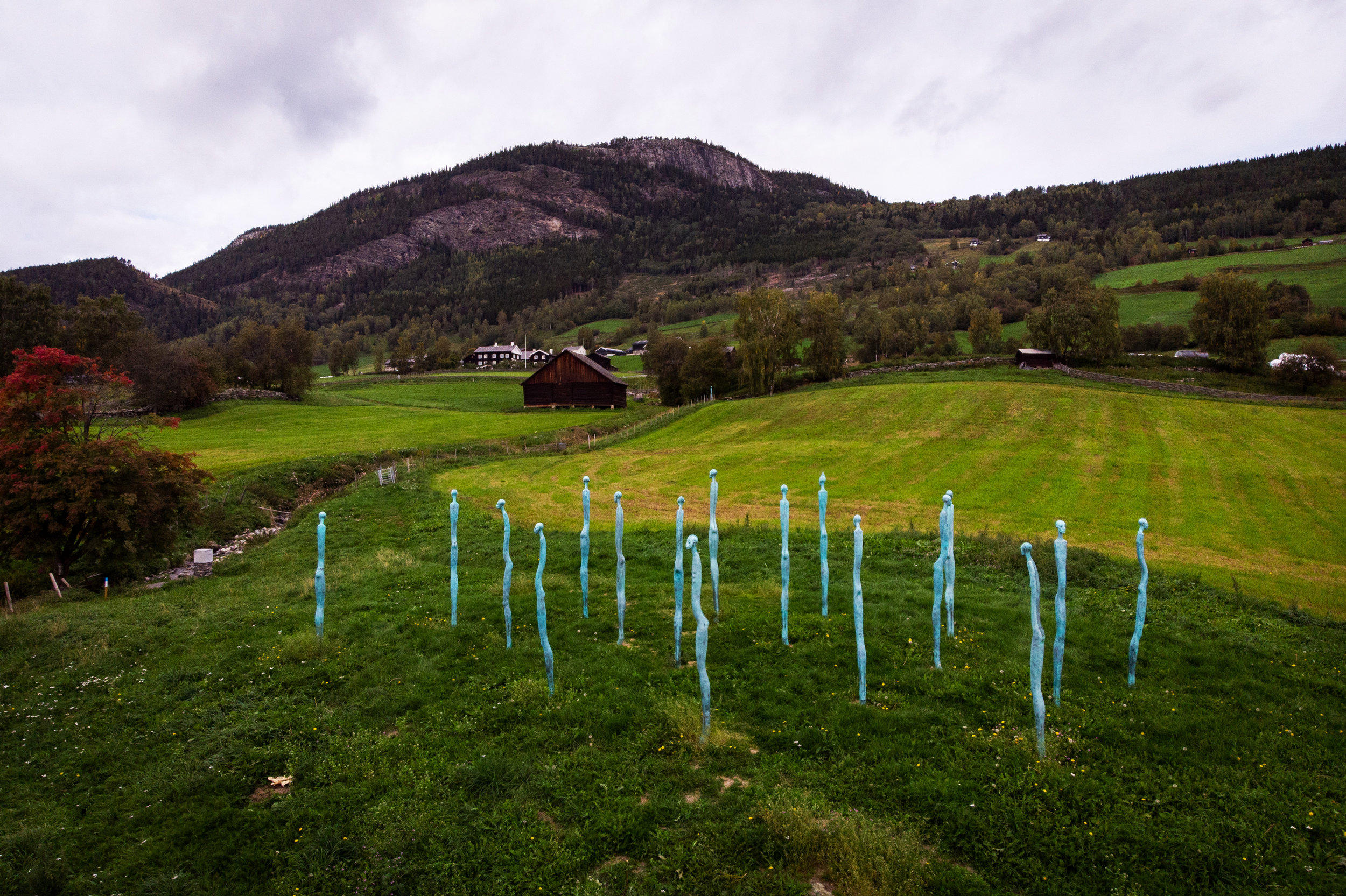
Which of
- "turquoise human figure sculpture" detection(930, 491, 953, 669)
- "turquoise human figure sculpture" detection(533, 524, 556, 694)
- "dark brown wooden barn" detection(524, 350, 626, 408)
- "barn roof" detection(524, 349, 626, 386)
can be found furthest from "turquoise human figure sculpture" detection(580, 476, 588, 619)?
"barn roof" detection(524, 349, 626, 386)

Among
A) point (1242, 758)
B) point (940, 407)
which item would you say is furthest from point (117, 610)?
point (940, 407)

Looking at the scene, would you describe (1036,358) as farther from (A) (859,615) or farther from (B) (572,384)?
(A) (859,615)

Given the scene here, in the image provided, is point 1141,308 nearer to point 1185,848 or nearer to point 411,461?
point 411,461

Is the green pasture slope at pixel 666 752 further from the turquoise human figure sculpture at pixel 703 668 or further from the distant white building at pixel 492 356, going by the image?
the distant white building at pixel 492 356

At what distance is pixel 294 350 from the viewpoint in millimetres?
84812

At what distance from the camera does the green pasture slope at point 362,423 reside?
1804 inches

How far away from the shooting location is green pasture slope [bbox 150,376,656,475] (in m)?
45.8

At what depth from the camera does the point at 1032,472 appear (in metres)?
33.9

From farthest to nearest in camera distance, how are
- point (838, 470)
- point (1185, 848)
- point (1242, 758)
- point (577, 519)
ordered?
point (838, 470), point (577, 519), point (1242, 758), point (1185, 848)

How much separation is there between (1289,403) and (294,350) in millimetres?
109976

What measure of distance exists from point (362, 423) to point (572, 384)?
2618 centimetres

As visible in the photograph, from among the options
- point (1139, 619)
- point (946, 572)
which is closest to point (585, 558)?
point (946, 572)

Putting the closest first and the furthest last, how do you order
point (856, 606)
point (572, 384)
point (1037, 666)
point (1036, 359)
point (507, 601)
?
point (1037, 666) → point (856, 606) → point (507, 601) → point (1036, 359) → point (572, 384)

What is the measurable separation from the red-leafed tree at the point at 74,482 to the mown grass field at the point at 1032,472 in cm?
1323
